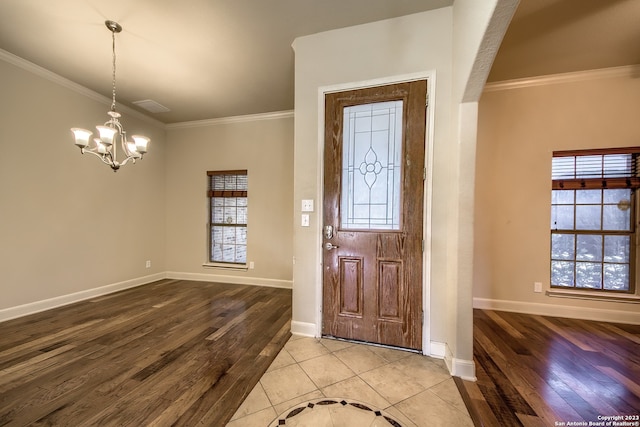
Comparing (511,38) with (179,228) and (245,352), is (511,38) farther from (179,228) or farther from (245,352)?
(179,228)

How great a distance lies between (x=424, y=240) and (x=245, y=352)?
1.92 meters

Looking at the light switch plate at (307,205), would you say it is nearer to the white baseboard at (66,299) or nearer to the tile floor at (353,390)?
the tile floor at (353,390)

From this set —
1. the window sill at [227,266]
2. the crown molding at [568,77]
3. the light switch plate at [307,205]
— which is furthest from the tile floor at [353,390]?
the crown molding at [568,77]

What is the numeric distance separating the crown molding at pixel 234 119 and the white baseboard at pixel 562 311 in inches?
164

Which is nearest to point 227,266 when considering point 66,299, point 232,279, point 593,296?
point 232,279

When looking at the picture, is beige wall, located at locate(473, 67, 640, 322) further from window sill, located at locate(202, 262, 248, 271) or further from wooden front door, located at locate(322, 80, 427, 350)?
window sill, located at locate(202, 262, 248, 271)

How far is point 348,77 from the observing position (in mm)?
2305

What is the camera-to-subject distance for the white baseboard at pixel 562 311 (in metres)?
2.74

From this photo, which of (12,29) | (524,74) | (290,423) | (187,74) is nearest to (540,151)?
(524,74)

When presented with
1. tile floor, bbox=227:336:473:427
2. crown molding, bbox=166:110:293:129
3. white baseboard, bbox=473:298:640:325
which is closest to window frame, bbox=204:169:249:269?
crown molding, bbox=166:110:293:129

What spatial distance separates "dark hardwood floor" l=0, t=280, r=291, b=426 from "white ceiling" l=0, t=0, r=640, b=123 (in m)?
3.04

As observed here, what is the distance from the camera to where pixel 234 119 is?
4367 mm

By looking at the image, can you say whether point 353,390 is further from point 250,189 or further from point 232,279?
point 250,189

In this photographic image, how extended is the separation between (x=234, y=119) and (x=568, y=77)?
4.89 metres
